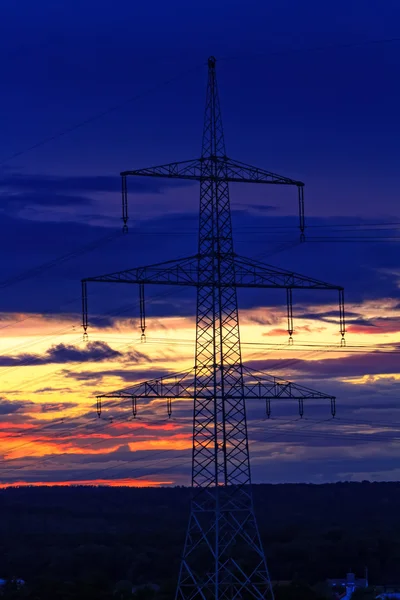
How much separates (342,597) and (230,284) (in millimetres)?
57503

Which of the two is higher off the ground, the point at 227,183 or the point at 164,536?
the point at 227,183

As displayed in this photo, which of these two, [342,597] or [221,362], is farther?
[342,597]

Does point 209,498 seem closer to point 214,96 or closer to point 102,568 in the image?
point 214,96

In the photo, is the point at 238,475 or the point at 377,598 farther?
the point at 377,598

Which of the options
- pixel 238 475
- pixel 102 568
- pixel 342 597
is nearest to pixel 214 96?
pixel 238 475

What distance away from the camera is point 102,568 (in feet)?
467

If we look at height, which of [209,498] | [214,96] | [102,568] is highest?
[214,96]

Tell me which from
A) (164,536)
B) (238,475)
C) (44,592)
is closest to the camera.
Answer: (238,475)

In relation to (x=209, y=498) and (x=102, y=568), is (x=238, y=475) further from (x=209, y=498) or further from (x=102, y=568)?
(x=102, y=568)

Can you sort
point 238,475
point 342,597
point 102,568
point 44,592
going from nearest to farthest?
point 238,475
point 44,592
point 342,597
point 102,568

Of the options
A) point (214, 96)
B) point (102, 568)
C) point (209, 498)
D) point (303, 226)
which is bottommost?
point (102, 568)

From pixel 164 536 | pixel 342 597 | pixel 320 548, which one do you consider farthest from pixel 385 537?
pixel 342 597

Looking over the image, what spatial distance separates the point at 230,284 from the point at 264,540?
336 ft

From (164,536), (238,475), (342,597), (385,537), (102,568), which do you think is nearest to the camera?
(238,475)
